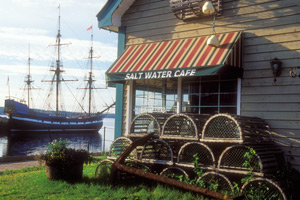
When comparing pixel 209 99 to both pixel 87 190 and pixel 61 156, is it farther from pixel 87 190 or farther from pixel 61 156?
pixel 61 156

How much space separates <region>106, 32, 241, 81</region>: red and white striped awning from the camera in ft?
24.2

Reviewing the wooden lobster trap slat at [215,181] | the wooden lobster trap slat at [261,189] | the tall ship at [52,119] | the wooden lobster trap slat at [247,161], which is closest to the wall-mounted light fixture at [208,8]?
the wooden lobster trap slat at [247,161]

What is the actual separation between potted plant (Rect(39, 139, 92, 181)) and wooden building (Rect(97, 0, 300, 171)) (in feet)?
7.99

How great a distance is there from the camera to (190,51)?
27.0 ft

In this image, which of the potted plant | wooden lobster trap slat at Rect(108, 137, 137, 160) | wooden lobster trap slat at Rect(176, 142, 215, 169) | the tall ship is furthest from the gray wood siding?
the tall ship

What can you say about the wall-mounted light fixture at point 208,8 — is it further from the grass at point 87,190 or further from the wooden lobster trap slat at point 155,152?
the grass at point 87,190

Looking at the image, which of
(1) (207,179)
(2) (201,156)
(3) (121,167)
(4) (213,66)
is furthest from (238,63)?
(3) (121,167)

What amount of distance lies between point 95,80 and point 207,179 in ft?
229

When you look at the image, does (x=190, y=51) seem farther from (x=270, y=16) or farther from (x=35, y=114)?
(x=35, y=114)

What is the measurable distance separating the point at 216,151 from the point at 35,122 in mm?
58012

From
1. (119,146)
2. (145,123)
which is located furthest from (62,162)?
(145,123)

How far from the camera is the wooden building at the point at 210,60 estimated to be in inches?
284

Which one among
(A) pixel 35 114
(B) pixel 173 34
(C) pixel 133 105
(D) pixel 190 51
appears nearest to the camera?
(D) pixel 190 51

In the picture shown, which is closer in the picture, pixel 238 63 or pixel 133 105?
pixel 238 63
